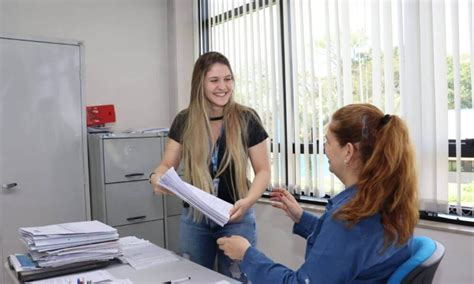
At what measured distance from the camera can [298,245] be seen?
2826 mm

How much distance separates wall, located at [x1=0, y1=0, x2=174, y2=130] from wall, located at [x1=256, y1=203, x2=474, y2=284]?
5.02 ft

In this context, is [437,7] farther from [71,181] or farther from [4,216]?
[4,216]

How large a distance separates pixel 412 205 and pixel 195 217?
94 cm

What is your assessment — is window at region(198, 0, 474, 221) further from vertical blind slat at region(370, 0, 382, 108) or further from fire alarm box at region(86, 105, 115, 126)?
fire alarm box at region(86, 105, 115, 126)

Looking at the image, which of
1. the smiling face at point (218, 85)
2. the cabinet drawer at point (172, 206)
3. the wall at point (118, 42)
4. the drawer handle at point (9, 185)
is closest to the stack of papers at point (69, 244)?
the smiling face at point (218, 85)

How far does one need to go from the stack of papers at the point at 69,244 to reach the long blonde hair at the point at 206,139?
1.49 feet

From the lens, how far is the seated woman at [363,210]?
0.96 m

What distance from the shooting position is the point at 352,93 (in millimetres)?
2447

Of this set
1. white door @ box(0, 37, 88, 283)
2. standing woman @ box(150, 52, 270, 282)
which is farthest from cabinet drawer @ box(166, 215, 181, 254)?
standing woman @ box(150, 52, 270, 282)

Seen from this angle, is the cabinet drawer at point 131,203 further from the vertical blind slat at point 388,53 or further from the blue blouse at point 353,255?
the blue blouse at point 353,255

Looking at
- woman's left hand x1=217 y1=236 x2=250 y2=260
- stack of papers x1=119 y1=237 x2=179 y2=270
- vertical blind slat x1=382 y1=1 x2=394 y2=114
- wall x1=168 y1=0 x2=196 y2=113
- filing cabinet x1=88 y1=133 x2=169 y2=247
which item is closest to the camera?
woman's left hand x1=217 y1=236 x2=250 y2=260

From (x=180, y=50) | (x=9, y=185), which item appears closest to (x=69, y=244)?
(x=9, y=185)

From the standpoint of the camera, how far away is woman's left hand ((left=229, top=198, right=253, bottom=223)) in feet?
4.88

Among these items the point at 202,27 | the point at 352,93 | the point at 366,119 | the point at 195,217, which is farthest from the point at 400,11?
the point at 202,27
